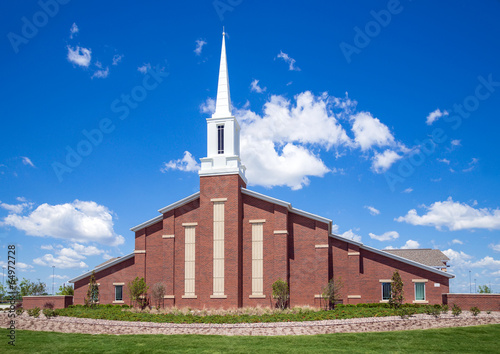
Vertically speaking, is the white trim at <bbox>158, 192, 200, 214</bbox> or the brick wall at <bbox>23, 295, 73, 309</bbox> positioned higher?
the white trim at <bbox>158, 192, 200, 214</bbox>

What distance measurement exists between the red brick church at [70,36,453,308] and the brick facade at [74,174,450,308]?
8cm

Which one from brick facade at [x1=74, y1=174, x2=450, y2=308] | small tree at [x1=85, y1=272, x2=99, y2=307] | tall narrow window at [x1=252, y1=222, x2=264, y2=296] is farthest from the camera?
small tree at [x1=85, y1=272, x2=99, y2=307]

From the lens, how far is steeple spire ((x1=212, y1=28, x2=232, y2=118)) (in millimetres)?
40500

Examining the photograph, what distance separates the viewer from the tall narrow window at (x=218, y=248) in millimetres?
37094

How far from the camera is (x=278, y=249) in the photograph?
3716cm

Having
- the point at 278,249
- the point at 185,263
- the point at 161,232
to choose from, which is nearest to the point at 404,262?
the point at 278,249

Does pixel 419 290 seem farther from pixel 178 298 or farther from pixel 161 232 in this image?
pixel 161 232

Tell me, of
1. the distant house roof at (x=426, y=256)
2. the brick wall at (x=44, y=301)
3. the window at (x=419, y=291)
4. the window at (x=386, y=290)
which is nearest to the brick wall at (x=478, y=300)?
the window at (x=419, y=291)

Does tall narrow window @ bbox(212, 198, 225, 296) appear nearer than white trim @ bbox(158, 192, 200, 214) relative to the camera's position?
Yes

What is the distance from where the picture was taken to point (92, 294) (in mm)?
39562

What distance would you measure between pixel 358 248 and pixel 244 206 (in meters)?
10.5

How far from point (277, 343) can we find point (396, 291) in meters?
19.0

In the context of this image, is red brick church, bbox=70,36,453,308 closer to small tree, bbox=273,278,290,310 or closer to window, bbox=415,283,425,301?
window, bbox=415,283,425,301

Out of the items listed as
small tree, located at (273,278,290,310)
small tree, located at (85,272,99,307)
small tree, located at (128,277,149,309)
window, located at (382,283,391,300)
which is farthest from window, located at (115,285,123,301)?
window, located at (382,283,391,300)
